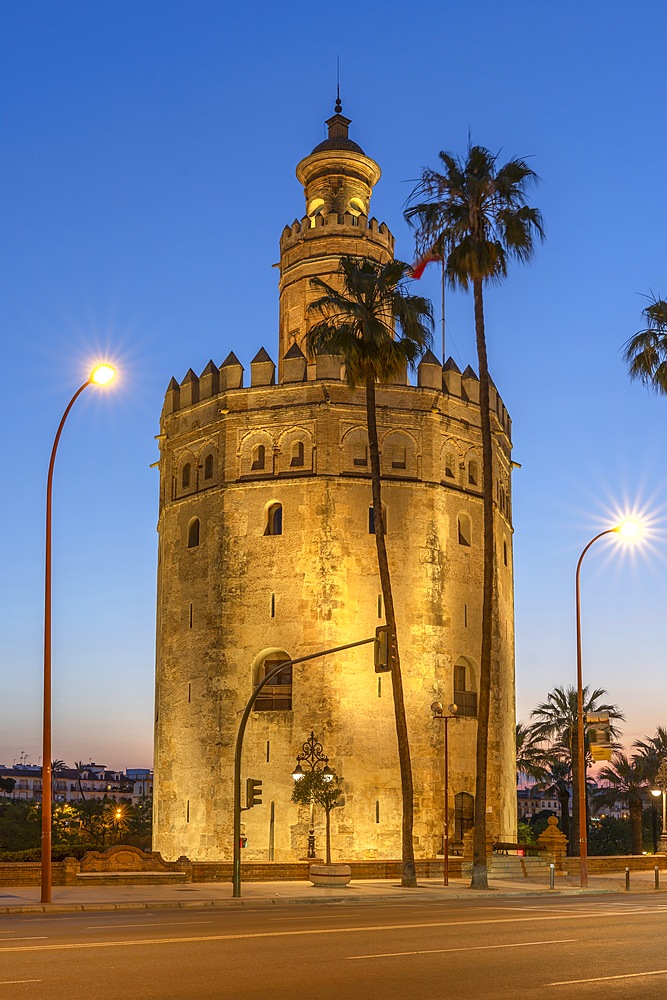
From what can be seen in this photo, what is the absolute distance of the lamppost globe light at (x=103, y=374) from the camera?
78.5 ft

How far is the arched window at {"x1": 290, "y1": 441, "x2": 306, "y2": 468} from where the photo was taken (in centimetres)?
4241

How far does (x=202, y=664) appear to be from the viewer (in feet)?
139

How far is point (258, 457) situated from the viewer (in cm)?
4294

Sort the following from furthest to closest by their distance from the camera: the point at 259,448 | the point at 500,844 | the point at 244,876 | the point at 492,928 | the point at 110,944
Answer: the point at 259,448
the point at 500,844
the point at 244,876
the point at 492,928
the point at 110,944

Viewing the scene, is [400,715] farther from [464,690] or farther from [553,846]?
[464,690]

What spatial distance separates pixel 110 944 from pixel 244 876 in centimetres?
1891

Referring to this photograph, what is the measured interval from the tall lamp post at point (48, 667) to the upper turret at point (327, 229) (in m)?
23.4

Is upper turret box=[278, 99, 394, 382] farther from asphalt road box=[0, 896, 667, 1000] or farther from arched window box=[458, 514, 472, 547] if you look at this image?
asphalt road box=[0, 896, 667, 1000]

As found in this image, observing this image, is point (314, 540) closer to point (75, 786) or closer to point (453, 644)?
point (453, 644)

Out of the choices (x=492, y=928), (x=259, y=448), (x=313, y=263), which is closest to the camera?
(x=492, y=928)

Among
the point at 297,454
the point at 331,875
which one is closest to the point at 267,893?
the point at 331,875

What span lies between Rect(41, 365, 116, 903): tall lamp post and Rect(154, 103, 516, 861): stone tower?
55.3 ft

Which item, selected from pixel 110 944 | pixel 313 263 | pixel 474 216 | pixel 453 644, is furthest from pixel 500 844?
pixel 110 944

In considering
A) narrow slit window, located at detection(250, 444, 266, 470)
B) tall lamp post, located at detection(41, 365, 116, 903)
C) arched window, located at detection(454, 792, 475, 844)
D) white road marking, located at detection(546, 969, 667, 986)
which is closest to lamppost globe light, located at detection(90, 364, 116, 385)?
tall lamp post, located at detection(41, 365, 116, 903)
